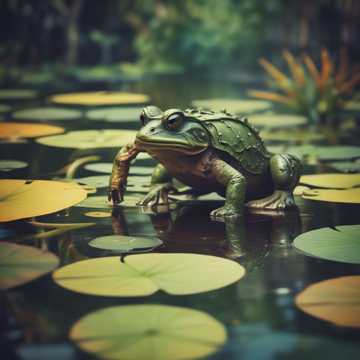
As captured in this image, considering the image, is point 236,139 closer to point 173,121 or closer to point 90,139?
point 173,121

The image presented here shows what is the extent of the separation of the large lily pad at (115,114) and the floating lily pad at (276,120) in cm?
88

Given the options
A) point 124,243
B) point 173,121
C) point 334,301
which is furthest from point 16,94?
point 334,301

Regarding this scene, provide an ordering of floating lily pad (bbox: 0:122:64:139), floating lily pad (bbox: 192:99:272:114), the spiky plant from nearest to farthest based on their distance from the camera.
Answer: floating lily pad (bbox: 0:122:64:139) → the spiky plant → floating lily pad (bbox: 192:99:272:114)

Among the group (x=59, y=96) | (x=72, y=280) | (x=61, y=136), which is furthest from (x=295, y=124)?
(x=72, y=280)

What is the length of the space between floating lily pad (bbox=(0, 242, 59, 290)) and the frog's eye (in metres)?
0.74

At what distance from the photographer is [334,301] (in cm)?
230

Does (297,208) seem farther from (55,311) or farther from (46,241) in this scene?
(55,311)

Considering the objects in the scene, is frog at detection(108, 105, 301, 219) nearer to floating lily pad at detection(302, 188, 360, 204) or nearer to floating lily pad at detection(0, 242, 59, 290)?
floating lily pad at detection(302, 188, 360, 204)

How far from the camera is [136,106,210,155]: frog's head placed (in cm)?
316

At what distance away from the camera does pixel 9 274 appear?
2.49 m

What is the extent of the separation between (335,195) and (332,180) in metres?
0.31

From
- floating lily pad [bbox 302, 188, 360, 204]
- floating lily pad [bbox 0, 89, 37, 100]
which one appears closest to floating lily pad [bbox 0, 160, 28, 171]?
floating lily pad [bbox 302, 188, 360, 204]

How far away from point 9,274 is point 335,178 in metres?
1.98

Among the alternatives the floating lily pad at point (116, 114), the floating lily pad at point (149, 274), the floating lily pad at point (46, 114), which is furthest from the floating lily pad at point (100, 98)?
the floating lily pad at point (149, 274)
